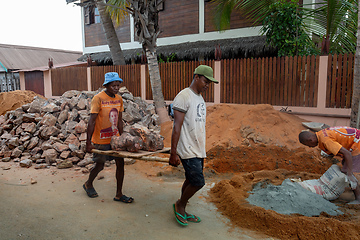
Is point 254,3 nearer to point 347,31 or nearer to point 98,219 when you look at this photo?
point 347,31

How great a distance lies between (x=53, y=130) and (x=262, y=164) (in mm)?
5083

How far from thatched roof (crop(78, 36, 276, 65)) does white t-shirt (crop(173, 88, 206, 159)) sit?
24.8 feet

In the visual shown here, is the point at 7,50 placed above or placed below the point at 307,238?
above

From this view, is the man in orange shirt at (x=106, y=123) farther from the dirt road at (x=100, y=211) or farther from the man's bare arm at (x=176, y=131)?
the man's bare arm at (x=176, y=131)

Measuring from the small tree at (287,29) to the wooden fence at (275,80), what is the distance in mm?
822

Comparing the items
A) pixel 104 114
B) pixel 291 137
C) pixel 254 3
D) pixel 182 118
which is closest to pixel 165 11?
pixel 254 3

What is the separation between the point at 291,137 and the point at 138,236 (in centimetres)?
466

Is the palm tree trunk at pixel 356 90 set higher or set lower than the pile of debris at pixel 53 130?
higher

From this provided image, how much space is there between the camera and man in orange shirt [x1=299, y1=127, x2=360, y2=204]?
3586 millimetres

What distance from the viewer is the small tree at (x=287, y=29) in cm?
802

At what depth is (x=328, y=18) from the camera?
8406mm

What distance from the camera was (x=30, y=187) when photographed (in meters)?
4.75

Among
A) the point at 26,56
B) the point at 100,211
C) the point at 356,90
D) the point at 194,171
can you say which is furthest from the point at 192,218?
the point at 26,56

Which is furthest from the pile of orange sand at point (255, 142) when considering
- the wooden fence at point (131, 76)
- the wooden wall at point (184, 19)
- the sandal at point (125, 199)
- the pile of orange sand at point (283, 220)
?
the wooden wall at point (184, 19)
